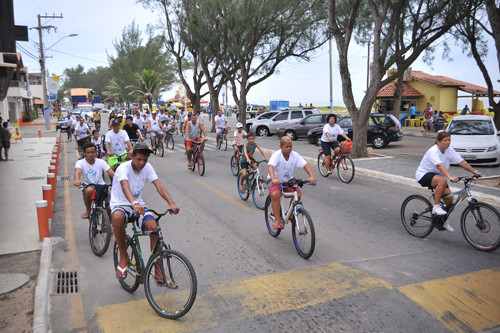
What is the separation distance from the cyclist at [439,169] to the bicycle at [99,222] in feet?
16.2

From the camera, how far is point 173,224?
311 inches

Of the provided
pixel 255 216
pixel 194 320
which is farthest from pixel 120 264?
pixel 255 216

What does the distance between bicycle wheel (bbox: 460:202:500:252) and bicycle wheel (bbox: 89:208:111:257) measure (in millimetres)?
5355

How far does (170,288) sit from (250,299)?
37.6 inches

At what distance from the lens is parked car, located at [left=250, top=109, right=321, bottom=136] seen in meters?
27.4

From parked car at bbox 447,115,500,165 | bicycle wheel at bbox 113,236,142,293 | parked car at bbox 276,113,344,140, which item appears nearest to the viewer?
bicycle wheel at bbox 113,236,142,293

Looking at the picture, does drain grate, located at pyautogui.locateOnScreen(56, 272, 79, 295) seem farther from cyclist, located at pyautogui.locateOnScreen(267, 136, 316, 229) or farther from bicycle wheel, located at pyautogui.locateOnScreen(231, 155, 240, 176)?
bicycle wheel, located at pyautogui.locateOnScreen(231, 155, 240, 176)

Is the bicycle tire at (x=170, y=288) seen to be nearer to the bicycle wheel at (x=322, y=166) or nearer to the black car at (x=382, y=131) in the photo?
the bicycle wheel at (x=322, y=166)

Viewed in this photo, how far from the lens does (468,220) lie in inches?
249

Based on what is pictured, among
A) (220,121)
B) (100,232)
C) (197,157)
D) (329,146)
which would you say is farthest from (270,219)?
(220,121)

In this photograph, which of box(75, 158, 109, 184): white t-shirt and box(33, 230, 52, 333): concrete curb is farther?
box(75, 158, 109, 184): white t-shirt

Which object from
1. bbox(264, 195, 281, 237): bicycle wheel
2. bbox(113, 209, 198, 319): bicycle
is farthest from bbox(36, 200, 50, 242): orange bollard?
bbox(264, 195, 281, 237): bicycle wheel

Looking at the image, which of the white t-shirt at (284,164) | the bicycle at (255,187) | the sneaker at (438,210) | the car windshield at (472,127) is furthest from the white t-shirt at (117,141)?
the car windshield at (472,127)

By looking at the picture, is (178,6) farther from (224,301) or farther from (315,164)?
(224,301)
